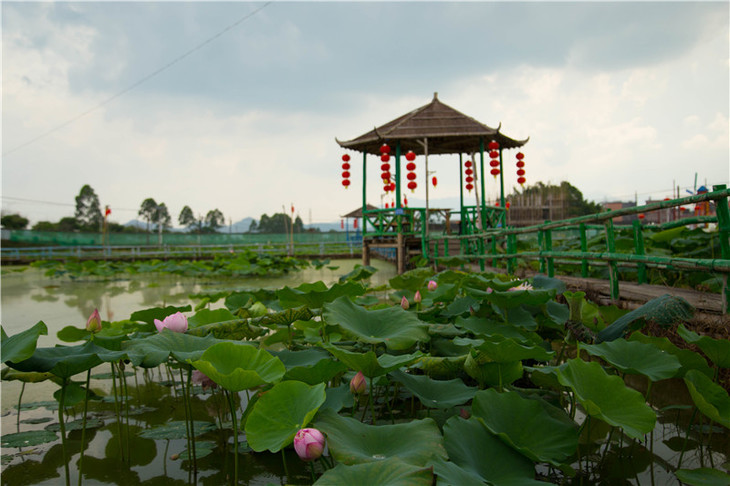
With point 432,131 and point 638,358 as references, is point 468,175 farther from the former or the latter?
point 638,358

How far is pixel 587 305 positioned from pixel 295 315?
37.8 inches

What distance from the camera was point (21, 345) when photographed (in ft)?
2.88

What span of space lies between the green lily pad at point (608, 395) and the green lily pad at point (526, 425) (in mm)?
69

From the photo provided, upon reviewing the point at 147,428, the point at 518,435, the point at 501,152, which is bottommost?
the point at 147,428

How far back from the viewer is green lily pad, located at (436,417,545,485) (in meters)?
A: 0.73

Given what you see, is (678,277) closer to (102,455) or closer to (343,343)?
(343,343)

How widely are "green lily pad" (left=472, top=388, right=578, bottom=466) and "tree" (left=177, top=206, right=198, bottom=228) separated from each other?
4795cm

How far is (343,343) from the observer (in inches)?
53.4

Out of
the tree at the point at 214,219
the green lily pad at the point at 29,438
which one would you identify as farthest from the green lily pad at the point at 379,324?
the tree at the point at 214,219

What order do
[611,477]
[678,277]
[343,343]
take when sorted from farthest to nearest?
1. [678,277]
2. [343,343]
3. [611,477]

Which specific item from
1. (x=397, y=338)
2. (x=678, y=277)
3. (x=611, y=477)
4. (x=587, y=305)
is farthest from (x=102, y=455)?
(x=678, y=277)

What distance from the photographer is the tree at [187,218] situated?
4538 cm

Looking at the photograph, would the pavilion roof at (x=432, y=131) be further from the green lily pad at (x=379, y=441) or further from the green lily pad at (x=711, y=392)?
the green lily pad at (x=379, y=441)

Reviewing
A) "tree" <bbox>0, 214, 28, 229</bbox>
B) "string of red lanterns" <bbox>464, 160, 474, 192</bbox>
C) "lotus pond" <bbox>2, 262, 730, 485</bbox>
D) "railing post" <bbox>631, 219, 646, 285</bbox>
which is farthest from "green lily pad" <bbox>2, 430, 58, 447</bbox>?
"tree" <bbox>0, 214, 28, 229</bbox>
